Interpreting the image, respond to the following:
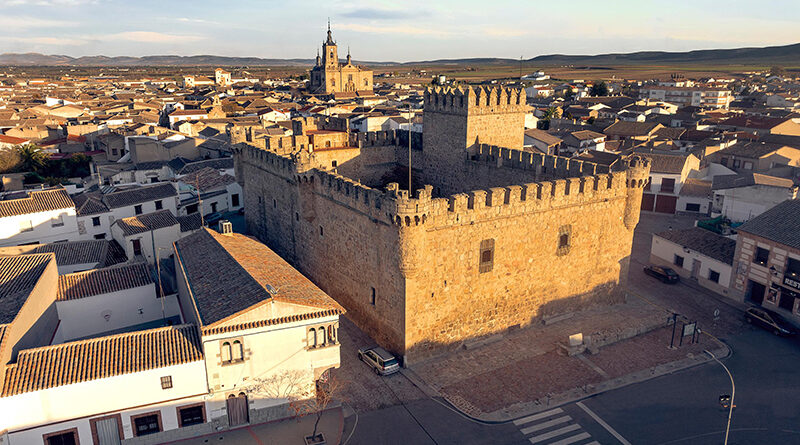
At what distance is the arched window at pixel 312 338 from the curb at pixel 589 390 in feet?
19.3

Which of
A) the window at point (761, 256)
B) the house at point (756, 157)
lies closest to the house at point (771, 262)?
the window at point (761, 256)

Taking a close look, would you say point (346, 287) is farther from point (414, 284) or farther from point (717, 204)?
point (717, 204)

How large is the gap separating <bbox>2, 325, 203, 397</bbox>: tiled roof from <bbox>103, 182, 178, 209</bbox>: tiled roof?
78.6ft

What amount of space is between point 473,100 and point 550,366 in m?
17.3

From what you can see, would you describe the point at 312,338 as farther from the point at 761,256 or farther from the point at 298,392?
the point at 761,256

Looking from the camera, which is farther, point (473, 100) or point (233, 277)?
point (473, 100)

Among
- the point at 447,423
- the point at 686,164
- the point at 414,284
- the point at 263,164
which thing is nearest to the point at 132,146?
the point at 263,164

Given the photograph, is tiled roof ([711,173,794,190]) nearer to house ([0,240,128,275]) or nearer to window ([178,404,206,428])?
window ([178,404,206,428])

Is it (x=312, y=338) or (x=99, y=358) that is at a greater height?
(x=99, y=358)

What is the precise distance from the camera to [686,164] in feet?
175

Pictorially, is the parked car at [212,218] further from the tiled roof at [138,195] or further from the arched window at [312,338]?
the arched window at [312,338]

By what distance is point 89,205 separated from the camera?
41656mm

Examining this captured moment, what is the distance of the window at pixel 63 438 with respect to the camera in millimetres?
19594

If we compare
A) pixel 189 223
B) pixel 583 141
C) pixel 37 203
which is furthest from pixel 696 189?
pixel 37 203
